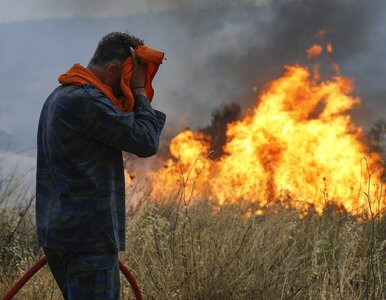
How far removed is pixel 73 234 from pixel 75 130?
46cm

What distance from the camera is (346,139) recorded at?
32.6 feet

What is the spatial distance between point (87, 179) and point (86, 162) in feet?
0.25

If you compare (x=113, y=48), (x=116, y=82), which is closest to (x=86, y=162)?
(x=116, y=82)

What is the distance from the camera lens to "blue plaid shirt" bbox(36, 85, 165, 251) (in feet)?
7.13

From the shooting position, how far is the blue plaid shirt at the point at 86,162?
85.6 inches

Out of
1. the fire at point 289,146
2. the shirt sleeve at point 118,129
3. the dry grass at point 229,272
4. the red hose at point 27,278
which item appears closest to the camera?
the shirt sleeve at point 118,129

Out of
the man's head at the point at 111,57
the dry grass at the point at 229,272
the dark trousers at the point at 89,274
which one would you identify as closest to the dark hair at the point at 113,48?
the man's head at the point at 111,57

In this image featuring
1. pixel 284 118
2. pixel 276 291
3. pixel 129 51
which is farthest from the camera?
pixel 284 118

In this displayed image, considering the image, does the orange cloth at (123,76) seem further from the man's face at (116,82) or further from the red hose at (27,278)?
the red hose at (27,278)

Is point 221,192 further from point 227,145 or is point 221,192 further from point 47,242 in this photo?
point 47,242

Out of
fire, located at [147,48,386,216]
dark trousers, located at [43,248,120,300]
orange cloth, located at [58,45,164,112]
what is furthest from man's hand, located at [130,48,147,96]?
fire, located at [147,48,386,216]

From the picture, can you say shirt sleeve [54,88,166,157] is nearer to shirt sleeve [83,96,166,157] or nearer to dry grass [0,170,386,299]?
shirt sleeve [83,96,166,157]

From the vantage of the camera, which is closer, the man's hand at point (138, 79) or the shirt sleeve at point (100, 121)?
the shirt sleeve at point (100, 121)

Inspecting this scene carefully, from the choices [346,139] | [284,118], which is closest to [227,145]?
[284,118]
